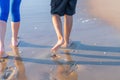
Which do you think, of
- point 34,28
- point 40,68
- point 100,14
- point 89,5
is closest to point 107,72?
point 40,68

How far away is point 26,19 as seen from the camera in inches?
253

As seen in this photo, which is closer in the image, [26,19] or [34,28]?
[34,28]

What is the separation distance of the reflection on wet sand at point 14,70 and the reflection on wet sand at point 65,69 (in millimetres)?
426

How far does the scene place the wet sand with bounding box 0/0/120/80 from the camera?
4.38 metres

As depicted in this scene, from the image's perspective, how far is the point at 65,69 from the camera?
4.49m

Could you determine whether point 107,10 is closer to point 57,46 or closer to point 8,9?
point 57,46

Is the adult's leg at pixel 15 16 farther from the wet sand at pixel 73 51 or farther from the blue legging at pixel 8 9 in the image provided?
the wet sand at pixel 73 51

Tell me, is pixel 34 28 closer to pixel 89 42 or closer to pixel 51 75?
pixel 89 42

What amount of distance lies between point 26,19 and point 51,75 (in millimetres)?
2362

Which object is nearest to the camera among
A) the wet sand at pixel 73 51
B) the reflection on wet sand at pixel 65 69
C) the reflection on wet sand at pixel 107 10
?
the reflection on wet sand at pixel 65 69

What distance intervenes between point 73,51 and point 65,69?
65cm

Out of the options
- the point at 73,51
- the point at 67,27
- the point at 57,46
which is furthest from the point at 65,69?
the point at 67,27

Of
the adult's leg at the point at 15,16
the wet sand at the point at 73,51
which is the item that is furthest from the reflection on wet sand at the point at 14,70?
the adult's leg at the point at 15,16

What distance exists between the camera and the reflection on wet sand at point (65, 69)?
4.27 m
